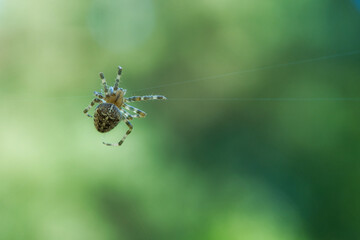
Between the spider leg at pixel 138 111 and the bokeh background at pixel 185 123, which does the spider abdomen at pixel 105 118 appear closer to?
the spider leg at pixel 138 111

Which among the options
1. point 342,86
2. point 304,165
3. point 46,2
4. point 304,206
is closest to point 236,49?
point 342,86

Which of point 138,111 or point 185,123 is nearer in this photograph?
point 138,111

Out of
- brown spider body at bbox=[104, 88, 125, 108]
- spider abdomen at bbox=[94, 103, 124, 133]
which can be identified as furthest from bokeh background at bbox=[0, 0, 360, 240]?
spider abdomen at bbox=[94, 103, 124, 133]

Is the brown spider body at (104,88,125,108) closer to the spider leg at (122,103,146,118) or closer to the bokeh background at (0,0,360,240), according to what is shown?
the spider leg at (122,103,146,118)

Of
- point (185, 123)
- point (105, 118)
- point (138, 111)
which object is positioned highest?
point (185, 123)

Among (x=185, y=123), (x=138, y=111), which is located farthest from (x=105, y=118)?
(x=185, y=123)

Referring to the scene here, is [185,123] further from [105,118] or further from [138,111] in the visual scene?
[105,118]

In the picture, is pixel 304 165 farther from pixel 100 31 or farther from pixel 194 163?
pixel 100 31
